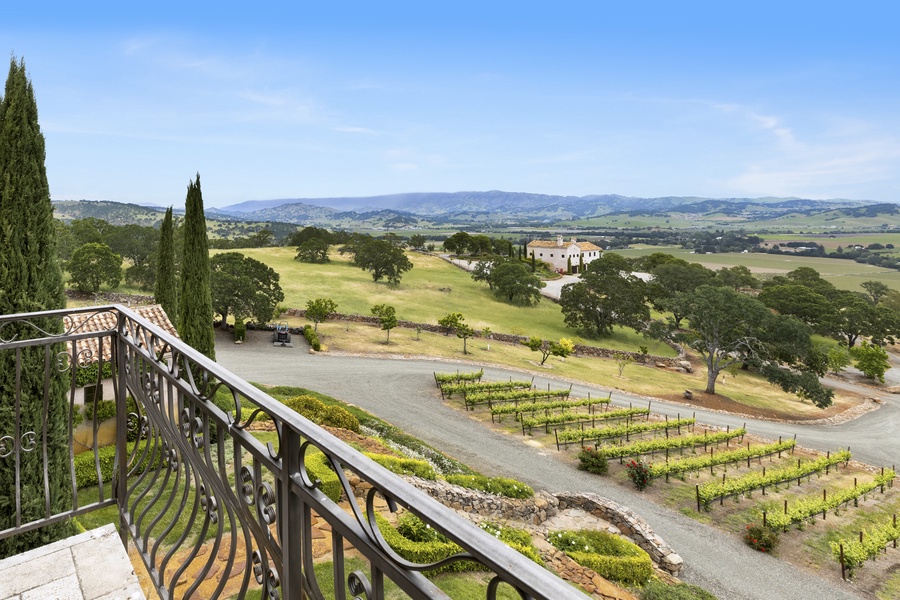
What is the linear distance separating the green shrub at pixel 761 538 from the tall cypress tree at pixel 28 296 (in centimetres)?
1684

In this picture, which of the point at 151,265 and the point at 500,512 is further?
the point at 151,265

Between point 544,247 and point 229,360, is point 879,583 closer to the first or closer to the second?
point 229,360

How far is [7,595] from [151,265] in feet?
→ 170

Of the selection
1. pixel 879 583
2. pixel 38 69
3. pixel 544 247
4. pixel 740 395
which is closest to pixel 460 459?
pixel 879 583

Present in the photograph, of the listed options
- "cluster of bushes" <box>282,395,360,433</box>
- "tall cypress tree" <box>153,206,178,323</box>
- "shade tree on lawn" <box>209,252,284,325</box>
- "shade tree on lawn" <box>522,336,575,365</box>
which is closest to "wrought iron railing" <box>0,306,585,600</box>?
"cluster of bushes" <box>282,395,360,433</box>

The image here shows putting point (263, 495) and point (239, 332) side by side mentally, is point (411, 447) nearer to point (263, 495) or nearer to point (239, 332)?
point (263, 495)

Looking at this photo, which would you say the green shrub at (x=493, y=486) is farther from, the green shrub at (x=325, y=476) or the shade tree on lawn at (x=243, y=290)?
the shade tree on lawn at (x=243, y=290)

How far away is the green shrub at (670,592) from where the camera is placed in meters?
10.1

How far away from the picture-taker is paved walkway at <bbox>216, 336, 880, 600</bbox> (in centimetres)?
1282

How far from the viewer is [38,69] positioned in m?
6.71

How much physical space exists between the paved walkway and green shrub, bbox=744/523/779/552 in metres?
0.29

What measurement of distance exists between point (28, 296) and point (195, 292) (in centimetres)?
918

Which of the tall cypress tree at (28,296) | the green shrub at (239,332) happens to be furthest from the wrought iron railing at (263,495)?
the green shrub at (239,332)

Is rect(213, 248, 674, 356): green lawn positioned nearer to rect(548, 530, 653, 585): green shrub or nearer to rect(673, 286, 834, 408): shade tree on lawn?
rect(673, 286, 834, 408): shade tree on lawn
